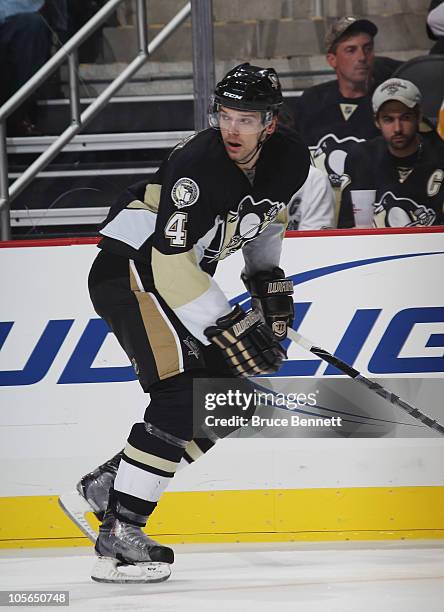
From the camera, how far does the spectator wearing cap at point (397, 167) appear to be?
3.56m

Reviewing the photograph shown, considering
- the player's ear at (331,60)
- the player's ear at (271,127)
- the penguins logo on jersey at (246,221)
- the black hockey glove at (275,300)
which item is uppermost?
the player's ear at (271,127)

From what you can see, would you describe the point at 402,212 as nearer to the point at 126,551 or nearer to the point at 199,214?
the point at 199,214

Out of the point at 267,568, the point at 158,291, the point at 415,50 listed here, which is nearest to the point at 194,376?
the point at 158,291

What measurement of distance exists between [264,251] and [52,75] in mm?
1179

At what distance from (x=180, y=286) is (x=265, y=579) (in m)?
0.81

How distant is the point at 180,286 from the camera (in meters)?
2.78

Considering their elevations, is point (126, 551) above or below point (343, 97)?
below

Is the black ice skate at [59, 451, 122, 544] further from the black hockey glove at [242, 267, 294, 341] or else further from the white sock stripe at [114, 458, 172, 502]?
the black hockey glove at [242, 267, 294, 341]

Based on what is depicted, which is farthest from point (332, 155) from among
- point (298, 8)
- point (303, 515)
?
point (303, 515)

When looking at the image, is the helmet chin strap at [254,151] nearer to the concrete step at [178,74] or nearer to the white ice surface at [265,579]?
the concrete step at [178,74]

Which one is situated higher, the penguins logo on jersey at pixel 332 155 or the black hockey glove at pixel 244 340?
the penguins logo on jersey at pixel 332 155

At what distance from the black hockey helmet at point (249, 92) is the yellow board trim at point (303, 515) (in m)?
1.22

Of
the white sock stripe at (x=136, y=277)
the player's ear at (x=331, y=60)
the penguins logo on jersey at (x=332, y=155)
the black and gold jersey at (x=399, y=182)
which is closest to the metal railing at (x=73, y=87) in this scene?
the player's ear at (x=331, y=60)

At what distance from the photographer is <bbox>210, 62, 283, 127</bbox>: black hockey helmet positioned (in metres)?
2.79
